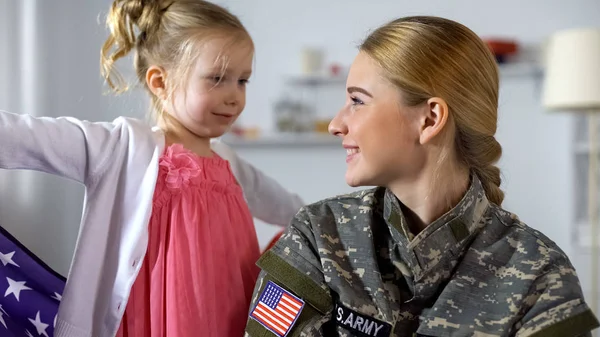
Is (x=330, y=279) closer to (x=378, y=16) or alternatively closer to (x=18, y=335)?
(x=18, y=335)

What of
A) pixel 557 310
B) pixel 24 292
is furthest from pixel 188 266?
pixel 557 310

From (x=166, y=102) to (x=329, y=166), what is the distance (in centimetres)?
306

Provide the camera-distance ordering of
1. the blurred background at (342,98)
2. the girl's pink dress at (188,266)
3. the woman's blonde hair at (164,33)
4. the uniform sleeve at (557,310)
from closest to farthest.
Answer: the uniform sleeve at (557,310) → the girl's pink dress at (188,266) → the woman's blonde hair at (164,33) → the blurred background at (342,98)

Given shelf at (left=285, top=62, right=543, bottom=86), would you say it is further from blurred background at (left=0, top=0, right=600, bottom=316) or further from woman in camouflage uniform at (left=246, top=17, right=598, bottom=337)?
woman in camouflage uniform at (left=246, top=17, right=598, bottom=337)

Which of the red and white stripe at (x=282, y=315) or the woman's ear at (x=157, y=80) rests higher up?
the woman's ear at (x=157, y=80)

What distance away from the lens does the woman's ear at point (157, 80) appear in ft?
5.08

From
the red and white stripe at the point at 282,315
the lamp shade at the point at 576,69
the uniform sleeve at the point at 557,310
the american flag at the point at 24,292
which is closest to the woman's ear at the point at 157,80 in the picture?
the american flag at the point at 24,292

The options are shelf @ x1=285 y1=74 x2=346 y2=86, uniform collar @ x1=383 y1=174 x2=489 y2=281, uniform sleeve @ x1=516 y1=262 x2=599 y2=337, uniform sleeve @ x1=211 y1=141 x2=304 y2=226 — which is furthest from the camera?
shelf @ x1=285 y1=74 x2=346 y2=86

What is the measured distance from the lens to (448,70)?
127cm

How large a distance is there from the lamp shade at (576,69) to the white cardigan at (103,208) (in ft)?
8.37

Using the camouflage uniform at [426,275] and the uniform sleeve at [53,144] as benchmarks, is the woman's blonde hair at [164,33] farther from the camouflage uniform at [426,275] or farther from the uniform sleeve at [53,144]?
the camouflage uniform at [426,275]

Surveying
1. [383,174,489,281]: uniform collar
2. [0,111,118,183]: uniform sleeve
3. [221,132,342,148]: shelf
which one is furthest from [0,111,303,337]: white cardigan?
[221,132,342,148]: shelf

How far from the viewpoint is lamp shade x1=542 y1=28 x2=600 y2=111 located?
3.34 metres

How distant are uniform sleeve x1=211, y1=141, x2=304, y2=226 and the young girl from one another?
0.10 meters
